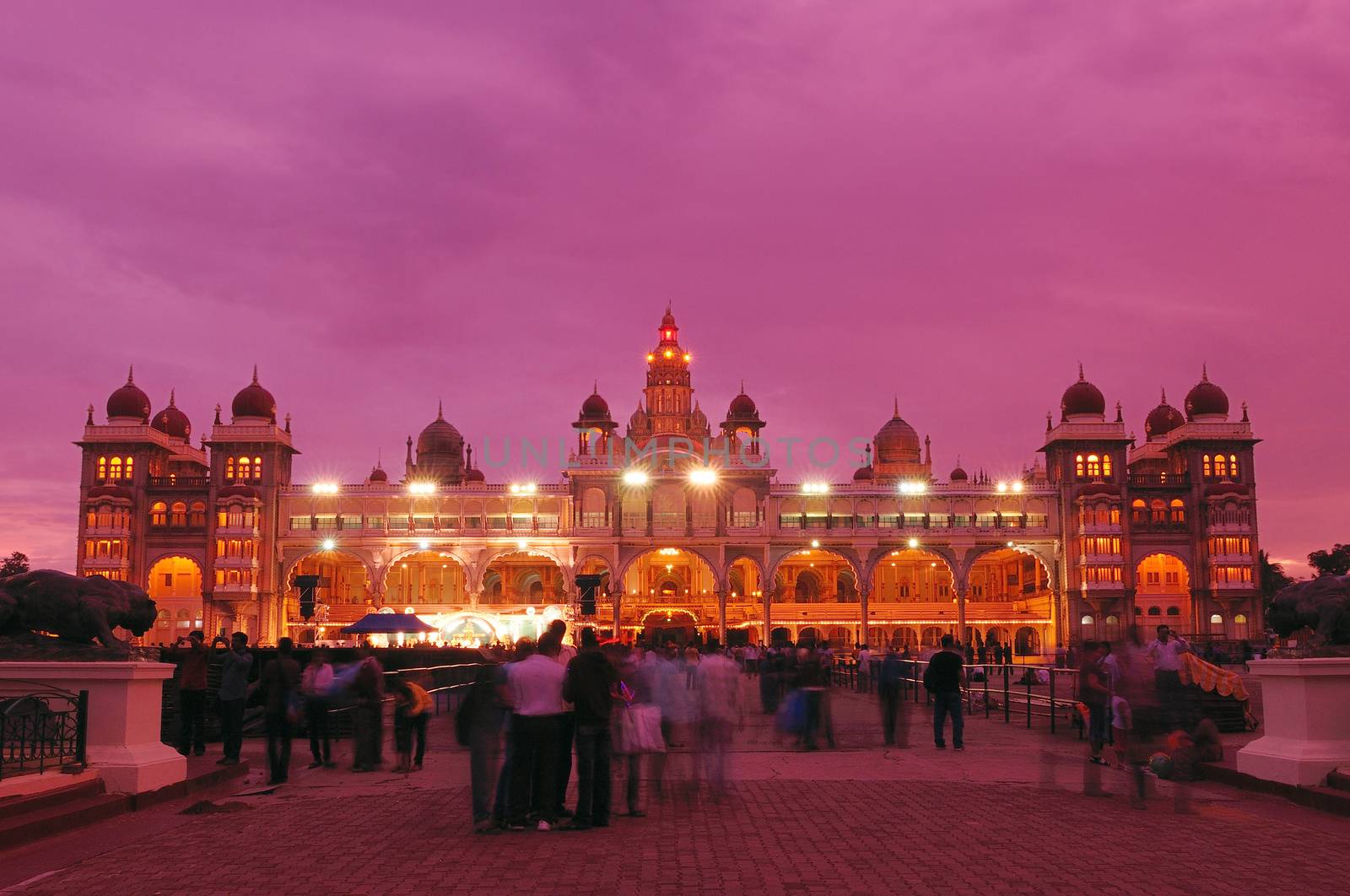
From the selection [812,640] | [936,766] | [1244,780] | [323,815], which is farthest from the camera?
[812,640]

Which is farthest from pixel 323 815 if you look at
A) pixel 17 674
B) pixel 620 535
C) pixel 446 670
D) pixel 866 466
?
pixel 866 466

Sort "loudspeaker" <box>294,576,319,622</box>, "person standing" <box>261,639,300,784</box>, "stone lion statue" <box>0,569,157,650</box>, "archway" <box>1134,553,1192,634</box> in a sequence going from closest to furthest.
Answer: "stone lion statue" <box>0,569,157,650</box> → "person standing" <box>261,639,300,784</box> → "loudspeaker" <box>294,576,319,622</box> → "archway" <box>1134,553,1192,634</box>

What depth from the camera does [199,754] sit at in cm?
1686

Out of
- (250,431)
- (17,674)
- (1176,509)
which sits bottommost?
(17,674)

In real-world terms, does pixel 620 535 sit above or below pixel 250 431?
below

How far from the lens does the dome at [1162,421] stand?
85.8m

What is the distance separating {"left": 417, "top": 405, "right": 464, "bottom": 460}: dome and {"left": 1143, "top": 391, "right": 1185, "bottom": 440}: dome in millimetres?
46762

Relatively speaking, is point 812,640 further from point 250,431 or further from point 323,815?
point 250,431

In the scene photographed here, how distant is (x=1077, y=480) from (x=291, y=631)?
46.4 metres

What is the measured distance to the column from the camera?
72.0m

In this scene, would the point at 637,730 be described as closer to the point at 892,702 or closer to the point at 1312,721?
the point at 1312,721

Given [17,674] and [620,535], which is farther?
[620,535]

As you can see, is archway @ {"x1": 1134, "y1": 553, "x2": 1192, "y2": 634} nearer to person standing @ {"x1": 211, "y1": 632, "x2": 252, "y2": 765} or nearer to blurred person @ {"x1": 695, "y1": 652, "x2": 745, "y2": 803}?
blurred person @ {"x1": 695, "y1": 652, "x2": 745, "y2": 803}

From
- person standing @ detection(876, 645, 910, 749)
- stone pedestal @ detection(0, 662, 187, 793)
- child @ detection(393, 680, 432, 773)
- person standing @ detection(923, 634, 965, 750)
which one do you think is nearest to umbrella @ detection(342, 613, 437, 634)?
child @ detection(393, 680, 432, 773)
